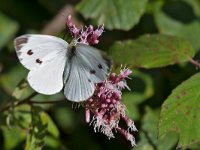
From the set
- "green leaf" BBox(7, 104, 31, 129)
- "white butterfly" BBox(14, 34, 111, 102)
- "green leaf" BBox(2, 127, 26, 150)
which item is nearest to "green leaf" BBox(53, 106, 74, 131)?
"green leaf" BBox(2, 127, 26, 150)

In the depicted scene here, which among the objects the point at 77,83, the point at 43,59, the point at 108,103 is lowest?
the point at 108,103

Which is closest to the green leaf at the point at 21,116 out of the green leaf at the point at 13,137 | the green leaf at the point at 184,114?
the green leaf at the point at 13,137

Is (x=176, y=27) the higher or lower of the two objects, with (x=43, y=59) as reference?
lower

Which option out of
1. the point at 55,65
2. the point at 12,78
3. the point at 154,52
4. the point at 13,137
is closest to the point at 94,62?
the point at 55,65

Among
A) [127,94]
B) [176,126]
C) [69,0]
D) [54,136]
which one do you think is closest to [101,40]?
[69,0]

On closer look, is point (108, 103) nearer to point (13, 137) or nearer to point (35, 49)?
point (35, 49)

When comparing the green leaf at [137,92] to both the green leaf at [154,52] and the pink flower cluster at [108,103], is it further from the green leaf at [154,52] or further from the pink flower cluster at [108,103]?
the pink flower cluster at [108,103]

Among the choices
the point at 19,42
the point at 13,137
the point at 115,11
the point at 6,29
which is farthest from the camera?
the point at 6,29
